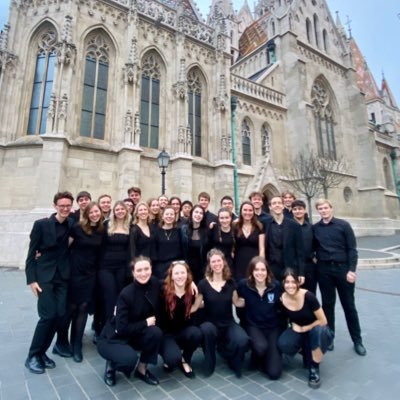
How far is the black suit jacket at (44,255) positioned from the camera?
3105 mm

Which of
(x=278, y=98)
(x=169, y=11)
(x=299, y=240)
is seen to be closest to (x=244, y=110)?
(x=278, y=98)

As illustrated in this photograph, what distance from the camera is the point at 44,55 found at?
11969 mm

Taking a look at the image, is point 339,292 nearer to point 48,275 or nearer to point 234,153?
point 48,275

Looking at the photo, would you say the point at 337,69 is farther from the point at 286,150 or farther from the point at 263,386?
the point at 263,386

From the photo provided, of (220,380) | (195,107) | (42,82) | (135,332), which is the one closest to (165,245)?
(135,332)

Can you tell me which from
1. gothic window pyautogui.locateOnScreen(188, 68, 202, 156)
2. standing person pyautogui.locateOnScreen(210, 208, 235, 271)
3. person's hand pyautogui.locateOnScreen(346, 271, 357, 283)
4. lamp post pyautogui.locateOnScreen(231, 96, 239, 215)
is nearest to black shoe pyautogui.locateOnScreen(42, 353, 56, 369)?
standing person pyautogui.locateOnScreen(210, 208, 235, 271)

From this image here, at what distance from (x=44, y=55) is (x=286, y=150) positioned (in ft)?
50.7

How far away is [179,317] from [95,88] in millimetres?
12327

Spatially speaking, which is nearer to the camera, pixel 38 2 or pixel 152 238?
pixel 152 238

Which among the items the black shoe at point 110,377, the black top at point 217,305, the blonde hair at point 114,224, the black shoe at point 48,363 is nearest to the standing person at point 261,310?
the black top at point 217,305

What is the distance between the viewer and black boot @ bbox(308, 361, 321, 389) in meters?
2.62

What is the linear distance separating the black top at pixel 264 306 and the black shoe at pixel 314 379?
0.55 meters

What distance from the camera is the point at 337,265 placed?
357cm

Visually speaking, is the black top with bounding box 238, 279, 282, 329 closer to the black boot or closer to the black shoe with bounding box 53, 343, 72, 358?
the black boot
